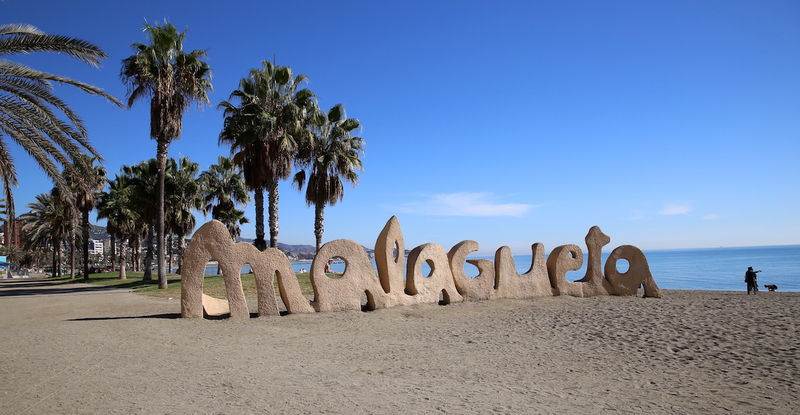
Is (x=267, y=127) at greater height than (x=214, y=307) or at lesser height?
greater

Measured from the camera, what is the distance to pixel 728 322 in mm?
10500

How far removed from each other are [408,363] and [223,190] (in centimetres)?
3154

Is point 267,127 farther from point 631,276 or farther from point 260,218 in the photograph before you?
point 631,276

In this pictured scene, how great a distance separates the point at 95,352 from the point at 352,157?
60.8 ft

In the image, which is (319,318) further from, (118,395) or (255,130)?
(255,130)

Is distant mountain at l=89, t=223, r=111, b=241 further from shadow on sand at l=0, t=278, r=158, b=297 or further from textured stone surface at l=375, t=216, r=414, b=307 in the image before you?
textured stone surface at l=375, t=216, r=414, b=307

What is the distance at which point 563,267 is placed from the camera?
1577cm

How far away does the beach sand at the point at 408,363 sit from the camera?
529 centimetres

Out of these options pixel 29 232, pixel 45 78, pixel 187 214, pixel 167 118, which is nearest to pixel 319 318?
pixel 45 78

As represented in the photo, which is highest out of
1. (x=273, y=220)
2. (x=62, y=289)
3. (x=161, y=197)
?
(x=161, y=197)

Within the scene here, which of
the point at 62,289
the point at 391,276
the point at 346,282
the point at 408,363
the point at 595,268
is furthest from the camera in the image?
the point at 62,289

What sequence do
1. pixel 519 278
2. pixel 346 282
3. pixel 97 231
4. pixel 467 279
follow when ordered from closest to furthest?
1. pixel 346 282
2. pixel 467 279
3. pixel 519 278
4. pixel 97 231

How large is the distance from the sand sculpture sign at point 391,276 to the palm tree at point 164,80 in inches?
463

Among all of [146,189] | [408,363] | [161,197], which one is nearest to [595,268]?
[408,363]
